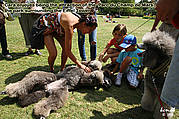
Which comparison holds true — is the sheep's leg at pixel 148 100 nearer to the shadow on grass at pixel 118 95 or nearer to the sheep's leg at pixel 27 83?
the shadow on grass at pixel 118 95

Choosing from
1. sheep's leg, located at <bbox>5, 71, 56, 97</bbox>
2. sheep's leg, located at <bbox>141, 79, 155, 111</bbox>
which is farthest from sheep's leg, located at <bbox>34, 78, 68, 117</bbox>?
sheep's leg, located at <bbox>141, 79, 155, 111</bbox>

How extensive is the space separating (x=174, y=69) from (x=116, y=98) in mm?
1708

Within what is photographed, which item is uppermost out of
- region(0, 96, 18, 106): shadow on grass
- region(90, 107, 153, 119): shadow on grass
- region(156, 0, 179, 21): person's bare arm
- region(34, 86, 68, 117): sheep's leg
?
region(156, 0, 179, 21): person's bare arm

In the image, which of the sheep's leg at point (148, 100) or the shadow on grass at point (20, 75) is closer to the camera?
the sheep's leg at point (148, 100)

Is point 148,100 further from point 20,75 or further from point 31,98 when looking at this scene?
point 20,75

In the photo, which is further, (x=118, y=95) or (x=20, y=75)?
(x=20, y=75)

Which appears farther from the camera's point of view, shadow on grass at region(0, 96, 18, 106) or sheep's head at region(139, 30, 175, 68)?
A: shadow on grass at region(0, 96, 18, 106)

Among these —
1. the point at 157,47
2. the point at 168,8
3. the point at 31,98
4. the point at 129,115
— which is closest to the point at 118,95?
the point at 129,115

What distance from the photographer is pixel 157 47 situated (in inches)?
59.4

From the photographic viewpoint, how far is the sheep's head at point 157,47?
1.47 m

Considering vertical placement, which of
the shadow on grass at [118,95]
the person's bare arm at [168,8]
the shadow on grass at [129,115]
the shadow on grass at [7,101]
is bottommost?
the shadow on grass at [129,115]

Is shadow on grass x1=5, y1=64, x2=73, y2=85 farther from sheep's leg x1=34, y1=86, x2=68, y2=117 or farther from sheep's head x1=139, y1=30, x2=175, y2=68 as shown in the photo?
sheep's head x1=139, y1=30, x2=175, y2=68

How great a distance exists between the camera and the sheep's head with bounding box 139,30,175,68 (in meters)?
1.47

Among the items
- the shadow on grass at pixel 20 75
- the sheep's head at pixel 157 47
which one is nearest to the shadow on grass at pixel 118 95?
the sheep's head at pixel 157 47
